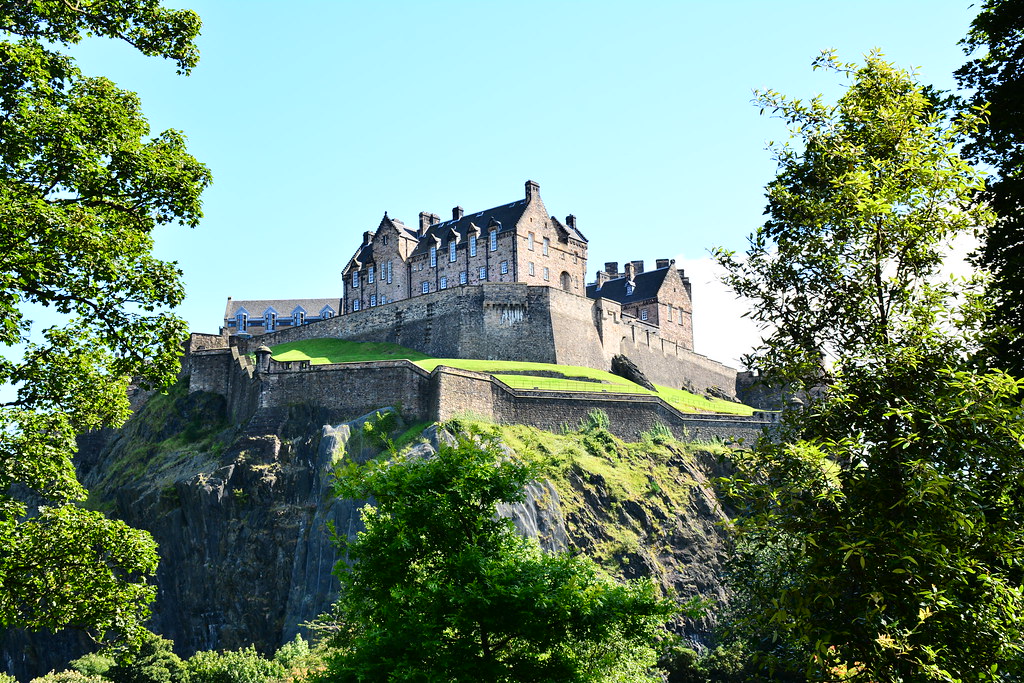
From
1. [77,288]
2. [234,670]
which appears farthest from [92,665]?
[77,288]

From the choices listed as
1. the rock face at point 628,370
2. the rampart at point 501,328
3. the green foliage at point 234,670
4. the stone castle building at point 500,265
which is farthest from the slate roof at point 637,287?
the green foliage at point 234,670

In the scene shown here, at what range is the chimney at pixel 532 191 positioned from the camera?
73125 millimetres

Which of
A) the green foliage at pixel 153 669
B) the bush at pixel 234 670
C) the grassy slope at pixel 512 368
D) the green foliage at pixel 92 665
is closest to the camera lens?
the bush at pixel 234 670

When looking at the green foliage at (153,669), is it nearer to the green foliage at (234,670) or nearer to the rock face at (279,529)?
the green foliage at (234,670)

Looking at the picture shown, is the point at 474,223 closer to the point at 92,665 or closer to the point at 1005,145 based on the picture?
the point at 92,665

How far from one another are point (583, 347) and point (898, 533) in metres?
55.6

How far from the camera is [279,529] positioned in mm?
50406

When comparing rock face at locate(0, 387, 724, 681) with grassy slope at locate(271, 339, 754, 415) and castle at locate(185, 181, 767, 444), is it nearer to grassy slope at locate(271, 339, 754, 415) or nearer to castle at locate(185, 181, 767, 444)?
castle at locate(185, 181, 767, 444)

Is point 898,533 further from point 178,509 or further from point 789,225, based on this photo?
point 178,509

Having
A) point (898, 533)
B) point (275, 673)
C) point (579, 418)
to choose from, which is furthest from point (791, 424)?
point (579, 418)

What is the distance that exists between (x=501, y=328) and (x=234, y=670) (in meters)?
30.9

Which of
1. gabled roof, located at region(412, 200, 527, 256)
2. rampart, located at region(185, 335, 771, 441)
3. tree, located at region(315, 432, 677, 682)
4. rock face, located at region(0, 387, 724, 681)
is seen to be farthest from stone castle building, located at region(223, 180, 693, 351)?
tree, located at region(315, 432, 677, 682)

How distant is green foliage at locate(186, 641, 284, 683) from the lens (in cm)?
3850

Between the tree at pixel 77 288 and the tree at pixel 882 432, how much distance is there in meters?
8.67
